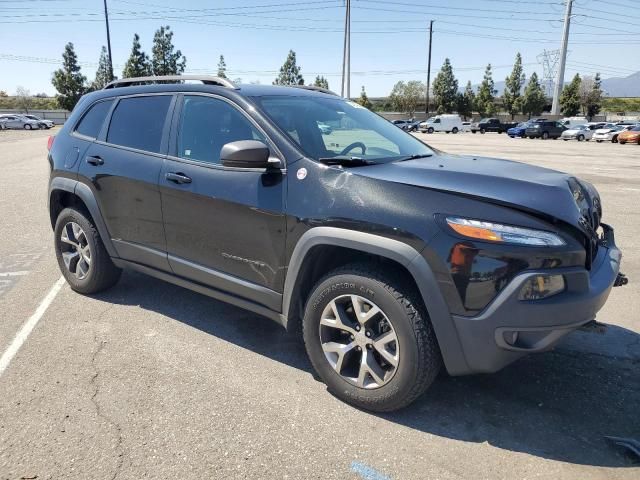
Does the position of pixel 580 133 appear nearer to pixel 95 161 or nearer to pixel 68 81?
pixel 95 161

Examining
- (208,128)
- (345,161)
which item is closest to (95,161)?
(208,128)

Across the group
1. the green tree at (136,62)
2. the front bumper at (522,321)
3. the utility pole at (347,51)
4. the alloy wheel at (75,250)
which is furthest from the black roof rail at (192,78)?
the green tree at (136,62)

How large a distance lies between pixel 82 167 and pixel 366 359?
3.04 m

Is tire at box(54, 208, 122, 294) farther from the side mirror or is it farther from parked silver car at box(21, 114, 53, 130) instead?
parked silver car at box(21, 114, 53, 130)

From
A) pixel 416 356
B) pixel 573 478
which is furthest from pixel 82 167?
pixel 573 478

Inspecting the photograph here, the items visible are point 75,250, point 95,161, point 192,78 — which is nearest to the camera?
point 192,78

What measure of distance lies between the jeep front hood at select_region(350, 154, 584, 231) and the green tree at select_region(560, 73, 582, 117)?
80.5m

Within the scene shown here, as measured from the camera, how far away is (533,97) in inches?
3098

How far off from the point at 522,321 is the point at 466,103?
279 ft

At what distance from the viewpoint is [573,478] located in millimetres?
2424

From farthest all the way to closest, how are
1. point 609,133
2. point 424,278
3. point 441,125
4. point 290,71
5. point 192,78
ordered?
1. point 290,71
2. point 441,125
3. point 609,133
4. point 192,78
5. point 424,278

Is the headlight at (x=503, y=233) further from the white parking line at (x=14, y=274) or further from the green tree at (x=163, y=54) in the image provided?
the green tree at (x=163, y=54)

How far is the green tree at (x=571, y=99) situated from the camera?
242ft

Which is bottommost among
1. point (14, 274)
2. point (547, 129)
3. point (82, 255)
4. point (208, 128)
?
point (547, 129)
